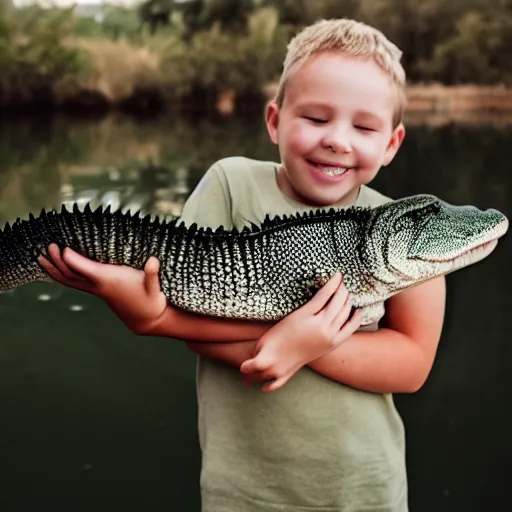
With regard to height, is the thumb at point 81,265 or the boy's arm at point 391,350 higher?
the thumb at point 81,265

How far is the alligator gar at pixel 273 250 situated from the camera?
2.21 feet

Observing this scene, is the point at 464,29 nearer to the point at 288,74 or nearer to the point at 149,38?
the point at 149,38

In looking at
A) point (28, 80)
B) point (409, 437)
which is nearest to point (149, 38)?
point (28, 80)

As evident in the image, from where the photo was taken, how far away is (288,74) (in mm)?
729

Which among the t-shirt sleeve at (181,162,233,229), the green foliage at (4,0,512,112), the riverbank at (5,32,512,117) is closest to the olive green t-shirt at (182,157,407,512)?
the t-shirt sleeve at (181,162,233,229)

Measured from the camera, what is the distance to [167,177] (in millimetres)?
6754

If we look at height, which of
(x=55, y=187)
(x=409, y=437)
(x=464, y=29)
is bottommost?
(x=55, y=187)

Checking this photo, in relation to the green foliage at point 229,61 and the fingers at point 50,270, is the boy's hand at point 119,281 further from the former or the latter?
the green foliage at point 229,61

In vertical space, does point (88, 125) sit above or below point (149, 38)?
below

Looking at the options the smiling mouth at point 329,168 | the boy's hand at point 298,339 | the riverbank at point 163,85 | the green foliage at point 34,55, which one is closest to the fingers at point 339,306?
the boy's hand at point 298,339

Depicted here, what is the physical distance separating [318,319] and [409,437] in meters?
1.85

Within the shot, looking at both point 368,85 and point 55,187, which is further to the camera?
point 55,187

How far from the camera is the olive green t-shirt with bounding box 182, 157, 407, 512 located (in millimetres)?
747

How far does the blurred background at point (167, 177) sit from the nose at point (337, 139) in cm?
158
